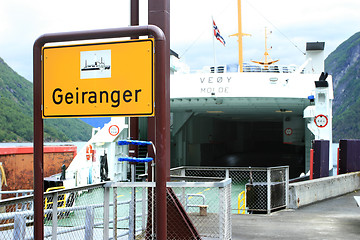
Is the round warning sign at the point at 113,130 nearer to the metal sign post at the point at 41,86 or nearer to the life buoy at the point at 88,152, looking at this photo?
the life buoy at the point at 88,152

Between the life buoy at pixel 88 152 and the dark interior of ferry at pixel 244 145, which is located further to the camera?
the dark interior of ferry at pixel 244 145

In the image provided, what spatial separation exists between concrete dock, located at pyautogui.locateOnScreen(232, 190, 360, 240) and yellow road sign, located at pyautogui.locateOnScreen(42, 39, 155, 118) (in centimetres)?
622

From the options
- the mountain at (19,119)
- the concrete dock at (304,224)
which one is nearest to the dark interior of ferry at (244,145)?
the concrete dock at (304,224)

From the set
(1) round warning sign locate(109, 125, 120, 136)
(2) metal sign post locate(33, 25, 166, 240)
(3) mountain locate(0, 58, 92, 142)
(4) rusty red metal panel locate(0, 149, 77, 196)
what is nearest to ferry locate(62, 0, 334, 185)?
(1) round warning sign locate(109, 125, 120, 136)

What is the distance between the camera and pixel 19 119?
142000mm

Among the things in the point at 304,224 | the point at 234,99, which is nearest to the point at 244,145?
the point at 234,99

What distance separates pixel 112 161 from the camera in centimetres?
2692

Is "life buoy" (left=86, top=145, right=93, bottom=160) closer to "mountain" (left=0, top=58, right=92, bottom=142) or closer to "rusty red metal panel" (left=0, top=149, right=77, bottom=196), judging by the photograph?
"rusty red metal panel" (left=0, top=149, right=77, bottom=196)

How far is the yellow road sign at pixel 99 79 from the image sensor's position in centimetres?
383

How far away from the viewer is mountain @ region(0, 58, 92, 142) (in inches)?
5438

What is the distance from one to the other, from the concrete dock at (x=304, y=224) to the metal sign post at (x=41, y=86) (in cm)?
599

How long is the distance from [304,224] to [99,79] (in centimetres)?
840

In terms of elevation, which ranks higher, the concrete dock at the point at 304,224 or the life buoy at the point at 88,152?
the life buoy at the point at 88,152

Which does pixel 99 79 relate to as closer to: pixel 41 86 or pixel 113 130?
pixel 41 86
